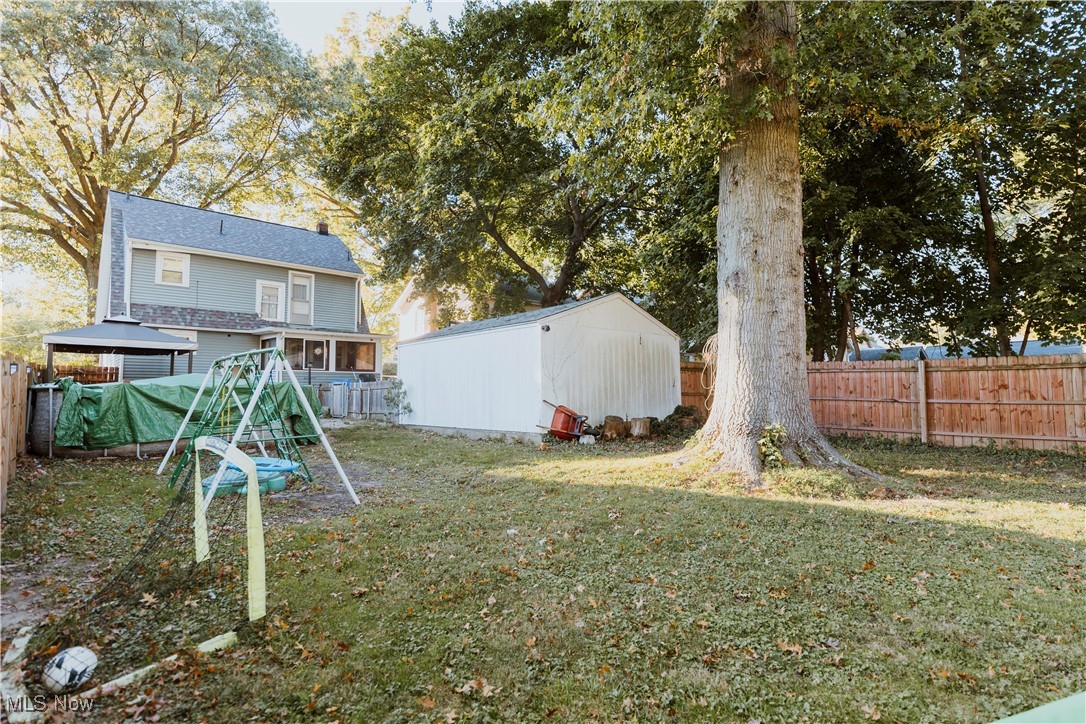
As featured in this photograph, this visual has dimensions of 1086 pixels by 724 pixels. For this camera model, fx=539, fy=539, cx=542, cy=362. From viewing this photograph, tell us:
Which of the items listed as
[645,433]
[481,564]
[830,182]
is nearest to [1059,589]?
[481,564]

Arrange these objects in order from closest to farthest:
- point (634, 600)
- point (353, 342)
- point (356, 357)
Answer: point (634, 600) → point (353, 342) → point (356, 357)

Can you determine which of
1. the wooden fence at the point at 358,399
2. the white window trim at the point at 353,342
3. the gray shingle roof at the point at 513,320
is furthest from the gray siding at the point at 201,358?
the gray shingle roof at the point at 513,320

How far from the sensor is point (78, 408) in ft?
27.6

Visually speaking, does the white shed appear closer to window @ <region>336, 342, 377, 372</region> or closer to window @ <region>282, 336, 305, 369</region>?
window @ <region>282, 336, 305, 369</region>

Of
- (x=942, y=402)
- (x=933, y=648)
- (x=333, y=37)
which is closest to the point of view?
(x=933, y=648)

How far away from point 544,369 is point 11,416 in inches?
313

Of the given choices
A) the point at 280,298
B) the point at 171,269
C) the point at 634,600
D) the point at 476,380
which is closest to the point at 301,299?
the point at 280,298

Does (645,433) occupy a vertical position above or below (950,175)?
below

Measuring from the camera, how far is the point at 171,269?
16.5 meters

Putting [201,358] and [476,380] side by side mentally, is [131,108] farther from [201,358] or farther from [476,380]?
[476,380]

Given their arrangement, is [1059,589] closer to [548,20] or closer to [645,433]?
[645,433]

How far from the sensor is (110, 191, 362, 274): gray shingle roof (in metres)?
16.6

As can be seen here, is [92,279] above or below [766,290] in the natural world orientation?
above

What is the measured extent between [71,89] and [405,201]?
45.8 feet
